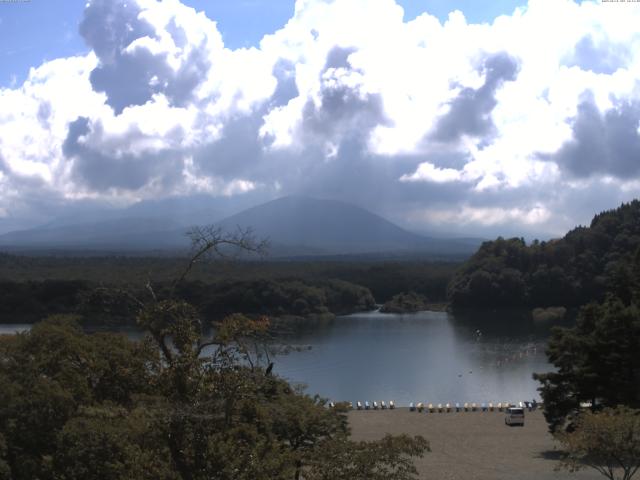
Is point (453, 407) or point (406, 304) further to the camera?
point (406, 304)

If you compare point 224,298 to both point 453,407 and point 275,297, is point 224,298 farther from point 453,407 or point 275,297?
point 453,407

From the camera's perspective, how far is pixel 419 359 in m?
34.3

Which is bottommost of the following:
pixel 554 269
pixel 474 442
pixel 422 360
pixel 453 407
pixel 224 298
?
pixel 422 360

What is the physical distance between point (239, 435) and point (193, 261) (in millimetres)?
1544

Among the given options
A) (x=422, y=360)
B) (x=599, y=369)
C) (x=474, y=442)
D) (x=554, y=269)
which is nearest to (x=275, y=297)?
(x=422, y=360)

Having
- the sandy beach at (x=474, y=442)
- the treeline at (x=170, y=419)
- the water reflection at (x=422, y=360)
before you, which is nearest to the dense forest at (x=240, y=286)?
the water reflection at (x=422, y=360)

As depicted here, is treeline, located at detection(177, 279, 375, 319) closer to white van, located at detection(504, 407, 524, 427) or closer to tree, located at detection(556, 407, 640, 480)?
white van, located at detection(504, 407, 524, 427)

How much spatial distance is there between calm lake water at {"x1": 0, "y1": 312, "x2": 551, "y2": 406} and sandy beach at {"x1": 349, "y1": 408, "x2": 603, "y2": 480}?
3.60 m

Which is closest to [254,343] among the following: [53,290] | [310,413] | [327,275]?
[310,413]

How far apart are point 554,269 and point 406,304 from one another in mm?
11117

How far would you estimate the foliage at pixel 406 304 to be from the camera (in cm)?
5884

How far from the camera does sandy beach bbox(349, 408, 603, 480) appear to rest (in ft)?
44.1

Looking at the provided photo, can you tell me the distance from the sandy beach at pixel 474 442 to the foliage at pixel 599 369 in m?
1.04

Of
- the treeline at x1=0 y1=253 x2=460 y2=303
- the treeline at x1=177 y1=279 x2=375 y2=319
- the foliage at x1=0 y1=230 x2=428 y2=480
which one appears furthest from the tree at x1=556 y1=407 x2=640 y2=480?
the treeline at x1=0 y1=253 x2=460 y2=303
